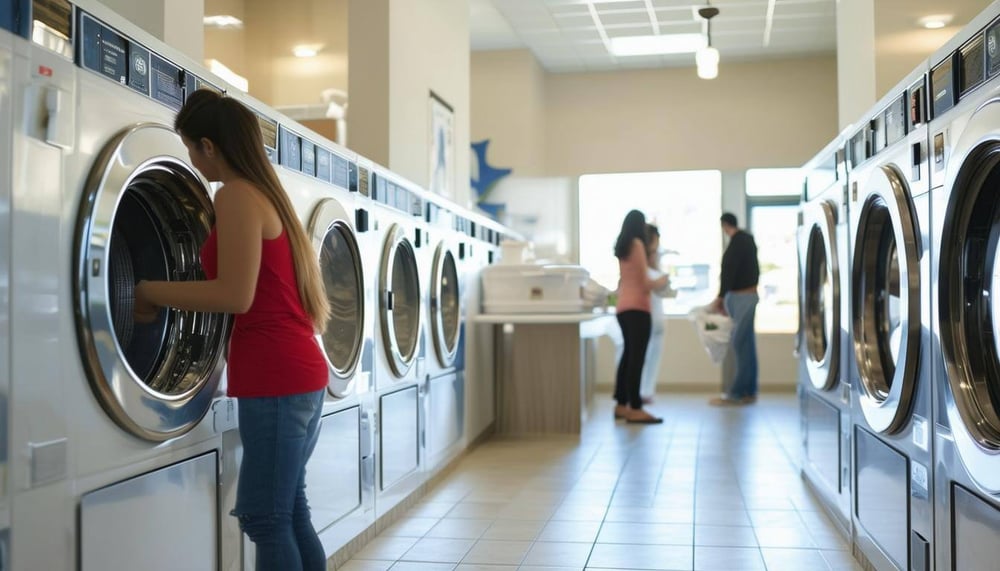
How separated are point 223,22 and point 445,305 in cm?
263

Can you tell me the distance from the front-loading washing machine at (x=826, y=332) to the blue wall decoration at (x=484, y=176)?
13.1 ft

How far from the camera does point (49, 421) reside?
1493 mm

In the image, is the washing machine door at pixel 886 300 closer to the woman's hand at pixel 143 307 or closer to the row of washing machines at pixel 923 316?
the row of washing machines at pixel 923 316

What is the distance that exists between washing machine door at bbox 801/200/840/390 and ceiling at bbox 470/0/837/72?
10.3 feet

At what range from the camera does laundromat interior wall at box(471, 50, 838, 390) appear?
793 centimetres

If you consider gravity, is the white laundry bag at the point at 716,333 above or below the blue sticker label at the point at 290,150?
below

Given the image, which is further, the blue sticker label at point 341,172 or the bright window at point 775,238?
the bright window at point 775,238

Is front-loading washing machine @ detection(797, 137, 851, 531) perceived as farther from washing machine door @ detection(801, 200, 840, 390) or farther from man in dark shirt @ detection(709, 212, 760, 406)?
man in dark shirt @ detection(709, 212, 760, 406)

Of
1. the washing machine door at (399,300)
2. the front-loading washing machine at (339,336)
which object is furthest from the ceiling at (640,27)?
the front-loading washing machine at (339,336)

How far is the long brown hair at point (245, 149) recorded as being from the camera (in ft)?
5.91

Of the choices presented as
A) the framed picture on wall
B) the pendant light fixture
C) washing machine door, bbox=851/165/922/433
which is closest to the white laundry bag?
the pendant light fixture

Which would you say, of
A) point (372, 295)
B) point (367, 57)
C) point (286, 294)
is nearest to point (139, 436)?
point (286, 294)

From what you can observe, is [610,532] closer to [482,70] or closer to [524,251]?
[524,251]

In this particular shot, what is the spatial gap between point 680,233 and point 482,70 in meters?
2.28
